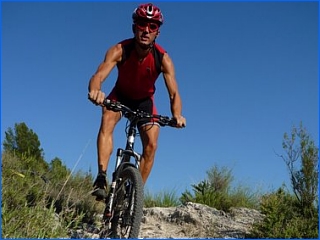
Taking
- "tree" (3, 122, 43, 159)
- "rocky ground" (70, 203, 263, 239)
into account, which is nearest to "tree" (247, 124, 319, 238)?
"rocky ground" (70, 203, 263, 239)

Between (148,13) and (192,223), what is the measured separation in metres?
2.85

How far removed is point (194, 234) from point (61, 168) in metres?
2.80

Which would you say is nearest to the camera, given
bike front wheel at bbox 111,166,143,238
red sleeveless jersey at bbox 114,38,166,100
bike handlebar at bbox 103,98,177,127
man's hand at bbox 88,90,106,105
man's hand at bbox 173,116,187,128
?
bike front wheel at bbox 111,166,143,238

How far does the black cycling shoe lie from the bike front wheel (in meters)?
0.25

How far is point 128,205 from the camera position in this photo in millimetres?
4434

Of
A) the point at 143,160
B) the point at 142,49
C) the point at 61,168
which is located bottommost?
the point at 143,160

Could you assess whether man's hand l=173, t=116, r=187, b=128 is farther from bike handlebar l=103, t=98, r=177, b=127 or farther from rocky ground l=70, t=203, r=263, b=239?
rocky ground l=70, t=203, r=263, b=239

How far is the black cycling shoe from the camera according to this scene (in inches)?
197

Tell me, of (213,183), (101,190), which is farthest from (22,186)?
(213,183)

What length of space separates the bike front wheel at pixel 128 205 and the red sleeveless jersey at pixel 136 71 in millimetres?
1282

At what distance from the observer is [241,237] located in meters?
6.74

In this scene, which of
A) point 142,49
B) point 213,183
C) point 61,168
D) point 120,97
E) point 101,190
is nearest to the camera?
point 101,190

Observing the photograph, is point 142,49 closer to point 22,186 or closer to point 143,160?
point 143,160

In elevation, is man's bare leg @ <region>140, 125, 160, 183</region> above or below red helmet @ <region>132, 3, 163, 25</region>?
below
